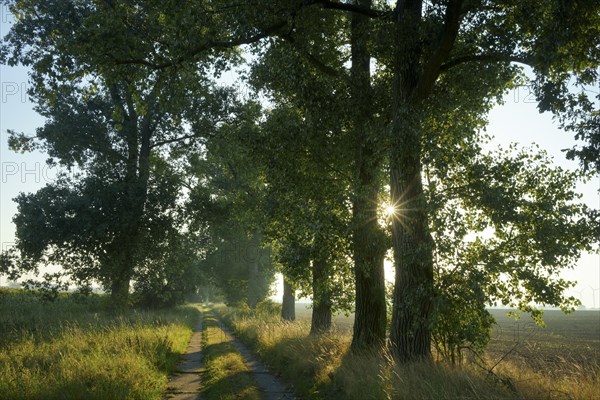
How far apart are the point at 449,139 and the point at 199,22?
6.56 metres

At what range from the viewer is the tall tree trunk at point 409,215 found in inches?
411

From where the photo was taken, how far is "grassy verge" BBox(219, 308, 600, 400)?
7699mm

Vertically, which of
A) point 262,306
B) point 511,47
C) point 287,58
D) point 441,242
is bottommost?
point 262,306

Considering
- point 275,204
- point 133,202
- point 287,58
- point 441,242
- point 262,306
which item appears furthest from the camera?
point 262,306

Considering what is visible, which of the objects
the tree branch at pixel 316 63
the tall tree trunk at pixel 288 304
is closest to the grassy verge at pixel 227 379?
the tree branch at pixel 316 63

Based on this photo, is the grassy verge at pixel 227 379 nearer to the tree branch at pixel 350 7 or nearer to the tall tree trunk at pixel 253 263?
the tree branch at pixel 350 7

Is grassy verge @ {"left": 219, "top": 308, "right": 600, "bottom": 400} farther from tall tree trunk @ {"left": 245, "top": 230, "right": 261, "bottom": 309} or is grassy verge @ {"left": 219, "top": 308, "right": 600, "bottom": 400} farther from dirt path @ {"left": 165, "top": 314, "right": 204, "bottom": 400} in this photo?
tall tree trunk @ {"left": 245, "top": 230, "right": 261, "bottom": 309}

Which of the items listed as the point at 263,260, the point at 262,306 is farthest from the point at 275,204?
the point at 263,260

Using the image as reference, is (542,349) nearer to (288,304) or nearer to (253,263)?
(288,304)

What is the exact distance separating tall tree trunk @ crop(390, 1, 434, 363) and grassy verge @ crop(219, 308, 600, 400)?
0.79 metres

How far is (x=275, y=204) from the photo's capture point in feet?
54.6

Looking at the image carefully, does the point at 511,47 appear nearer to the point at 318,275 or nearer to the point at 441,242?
the point at 441,242

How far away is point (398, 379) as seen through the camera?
9062 millimetres

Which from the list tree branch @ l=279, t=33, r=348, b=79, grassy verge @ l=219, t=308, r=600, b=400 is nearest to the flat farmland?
grassy verge @ l=219, t=308, r=600, b=400
